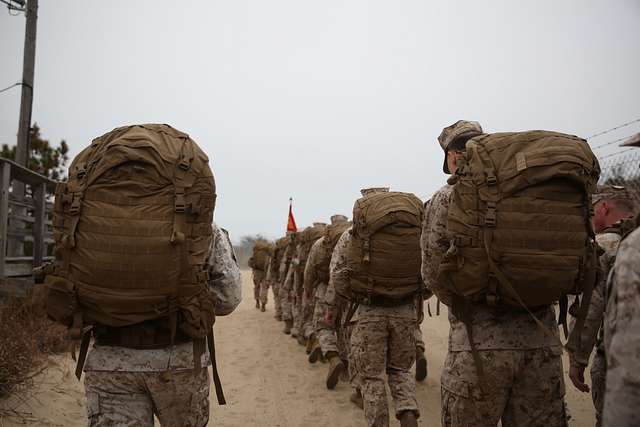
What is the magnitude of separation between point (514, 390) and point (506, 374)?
0.47 feet

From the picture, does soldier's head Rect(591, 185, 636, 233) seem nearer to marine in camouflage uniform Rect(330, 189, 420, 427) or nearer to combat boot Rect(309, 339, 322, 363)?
marine in camouflage uniform Rect(330, 189, 420, 427)

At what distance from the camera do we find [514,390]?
259 centimetres

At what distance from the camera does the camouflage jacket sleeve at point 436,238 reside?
106 inches

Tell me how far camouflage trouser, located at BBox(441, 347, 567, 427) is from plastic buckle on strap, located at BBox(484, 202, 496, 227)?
774 millimetres

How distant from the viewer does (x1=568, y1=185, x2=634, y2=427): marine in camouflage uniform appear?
117 inches

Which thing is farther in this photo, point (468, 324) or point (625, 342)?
point (468, 324)

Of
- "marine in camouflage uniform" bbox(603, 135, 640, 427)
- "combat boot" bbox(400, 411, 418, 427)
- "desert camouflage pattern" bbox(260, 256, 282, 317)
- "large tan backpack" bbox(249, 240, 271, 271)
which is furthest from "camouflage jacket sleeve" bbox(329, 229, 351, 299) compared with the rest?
"large tan backpack" bbox(249, 240, 271, 271)

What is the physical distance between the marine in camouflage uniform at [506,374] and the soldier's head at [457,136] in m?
0.79

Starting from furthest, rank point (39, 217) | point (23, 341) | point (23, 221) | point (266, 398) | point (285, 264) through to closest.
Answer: point (285, 264), point (39, 217), point (23, 221), point (266, 398), point (23, 341)

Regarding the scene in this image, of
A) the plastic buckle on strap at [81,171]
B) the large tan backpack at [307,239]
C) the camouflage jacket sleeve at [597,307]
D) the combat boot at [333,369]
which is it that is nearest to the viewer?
the plastic buckle on strap at [81,171]

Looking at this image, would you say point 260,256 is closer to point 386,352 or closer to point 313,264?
point 313,264

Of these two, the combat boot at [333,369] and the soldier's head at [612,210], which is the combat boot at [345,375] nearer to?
the combat boot at [333,369]

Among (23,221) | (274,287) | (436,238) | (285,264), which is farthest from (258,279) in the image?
(436,238)

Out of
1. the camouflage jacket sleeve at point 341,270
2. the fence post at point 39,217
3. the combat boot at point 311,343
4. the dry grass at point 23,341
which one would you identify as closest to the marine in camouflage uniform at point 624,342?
the camouflage jacket sleeve at point 341,270
